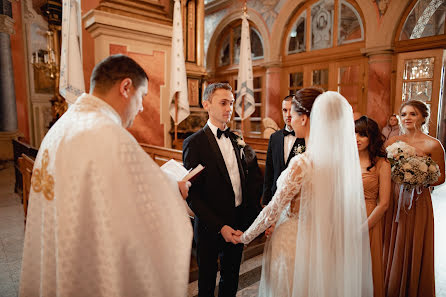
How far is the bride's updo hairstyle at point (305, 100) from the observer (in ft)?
4.82

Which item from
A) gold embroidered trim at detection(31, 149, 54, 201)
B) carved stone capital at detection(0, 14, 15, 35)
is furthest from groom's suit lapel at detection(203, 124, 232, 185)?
carved stone capital at detection(0, 14, 15, 35)

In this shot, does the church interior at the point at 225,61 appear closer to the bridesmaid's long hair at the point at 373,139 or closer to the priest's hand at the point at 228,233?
the priest's hand at the point at 228,233

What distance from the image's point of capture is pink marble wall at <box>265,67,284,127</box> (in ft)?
29.2

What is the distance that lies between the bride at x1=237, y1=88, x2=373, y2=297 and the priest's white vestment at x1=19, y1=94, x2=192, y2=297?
2.01ft

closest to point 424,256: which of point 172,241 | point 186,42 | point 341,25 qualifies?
point 172,241

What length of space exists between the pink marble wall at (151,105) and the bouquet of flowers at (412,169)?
3.68 m

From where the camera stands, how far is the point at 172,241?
110 cm

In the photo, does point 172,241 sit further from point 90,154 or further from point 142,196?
point 90,154

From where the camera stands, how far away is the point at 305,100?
4.82 ft

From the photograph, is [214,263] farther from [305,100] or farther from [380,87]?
[380,87]

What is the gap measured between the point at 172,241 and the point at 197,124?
14.0ft

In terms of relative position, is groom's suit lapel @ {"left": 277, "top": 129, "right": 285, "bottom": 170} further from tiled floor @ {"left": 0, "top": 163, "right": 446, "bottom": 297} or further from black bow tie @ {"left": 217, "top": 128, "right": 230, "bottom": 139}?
tiled floor @ {"left": 0, "top": 163, "right": 446, "bottom": 297}

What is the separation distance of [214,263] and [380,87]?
651 cm

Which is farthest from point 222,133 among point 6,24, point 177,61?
point 6,24
